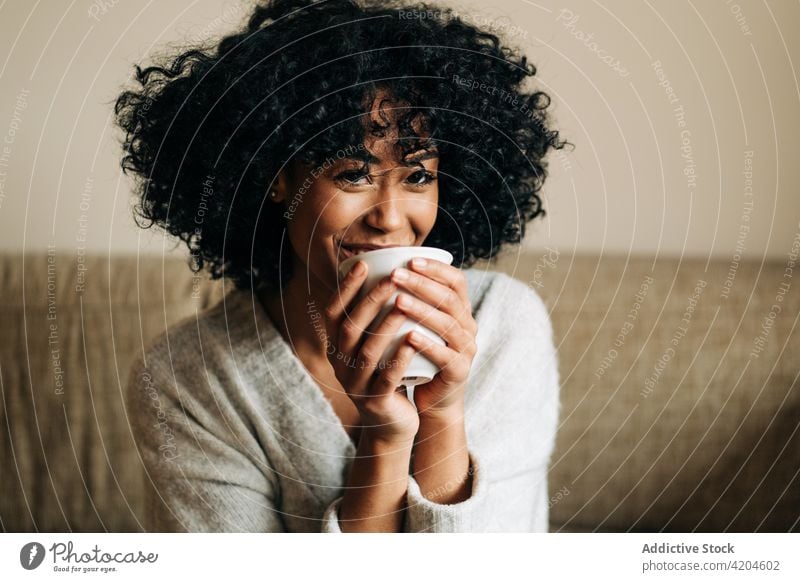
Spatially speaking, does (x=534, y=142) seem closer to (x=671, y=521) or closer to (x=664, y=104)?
(x=664, y=104)

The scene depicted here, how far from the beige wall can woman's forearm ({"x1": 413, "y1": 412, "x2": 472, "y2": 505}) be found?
0.17 m

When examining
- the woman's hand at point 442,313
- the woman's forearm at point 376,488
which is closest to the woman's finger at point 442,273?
the woman's hand at point 442,313

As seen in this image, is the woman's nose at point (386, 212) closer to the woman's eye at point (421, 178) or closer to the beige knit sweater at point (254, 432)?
the woman's eye at point (421, 178)

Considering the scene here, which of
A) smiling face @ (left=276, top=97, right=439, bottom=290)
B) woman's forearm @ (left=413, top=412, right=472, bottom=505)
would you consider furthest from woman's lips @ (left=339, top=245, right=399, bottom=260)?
woman's forearm @ (left=413, top=412, right=472, bottom=505)

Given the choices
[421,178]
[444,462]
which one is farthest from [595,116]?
[444,462]

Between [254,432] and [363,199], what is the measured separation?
18 cm

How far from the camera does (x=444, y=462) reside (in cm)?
44

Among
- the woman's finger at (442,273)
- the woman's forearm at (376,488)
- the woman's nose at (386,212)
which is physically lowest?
the woman's forearm at (376,488)

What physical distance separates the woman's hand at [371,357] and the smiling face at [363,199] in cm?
Result: 5

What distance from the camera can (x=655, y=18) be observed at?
1.62ft

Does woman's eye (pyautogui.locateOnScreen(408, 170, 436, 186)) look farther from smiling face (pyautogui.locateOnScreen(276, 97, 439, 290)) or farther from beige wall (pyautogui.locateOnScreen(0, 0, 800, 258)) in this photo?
beige wall (pyautogui.locateOnScreen(0, 0, 800, 258))

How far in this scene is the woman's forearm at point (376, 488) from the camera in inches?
17.2

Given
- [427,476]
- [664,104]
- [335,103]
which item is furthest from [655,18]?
[427,476]

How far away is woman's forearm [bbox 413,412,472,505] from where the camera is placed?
0.44m
